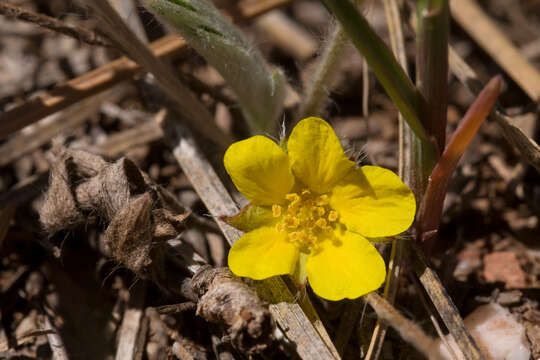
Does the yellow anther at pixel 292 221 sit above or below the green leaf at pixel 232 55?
below

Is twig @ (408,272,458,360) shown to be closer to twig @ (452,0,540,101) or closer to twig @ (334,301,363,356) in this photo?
twig @ (334,301,363,356)

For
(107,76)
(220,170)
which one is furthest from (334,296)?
(107,76)

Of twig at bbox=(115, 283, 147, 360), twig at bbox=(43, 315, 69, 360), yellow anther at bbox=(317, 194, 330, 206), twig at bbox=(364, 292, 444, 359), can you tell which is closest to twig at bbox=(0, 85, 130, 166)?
twig at bbox=(43, 315, 69, 360)

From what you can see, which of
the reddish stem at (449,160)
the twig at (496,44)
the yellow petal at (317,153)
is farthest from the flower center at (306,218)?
the twig at (496,44)

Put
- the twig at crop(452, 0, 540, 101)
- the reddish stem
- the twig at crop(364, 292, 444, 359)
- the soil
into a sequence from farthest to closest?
1. the twig at crop(452, 0, 540, 101)
2. the soil
3. the reddish stem
4. the twig at crop(364, 292, 444, 359)

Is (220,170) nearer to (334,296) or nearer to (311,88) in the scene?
(311,88)

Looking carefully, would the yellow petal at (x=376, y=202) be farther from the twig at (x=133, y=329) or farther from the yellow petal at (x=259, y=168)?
the twig at (x=133, y=329)

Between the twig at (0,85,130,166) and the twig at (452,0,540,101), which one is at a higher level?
the twig at (0,85,130,166)

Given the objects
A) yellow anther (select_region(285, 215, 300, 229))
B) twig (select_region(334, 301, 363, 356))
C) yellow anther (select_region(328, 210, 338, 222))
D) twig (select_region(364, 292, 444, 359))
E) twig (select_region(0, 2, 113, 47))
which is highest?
twig (select_region(0, 2, 113, 47))
